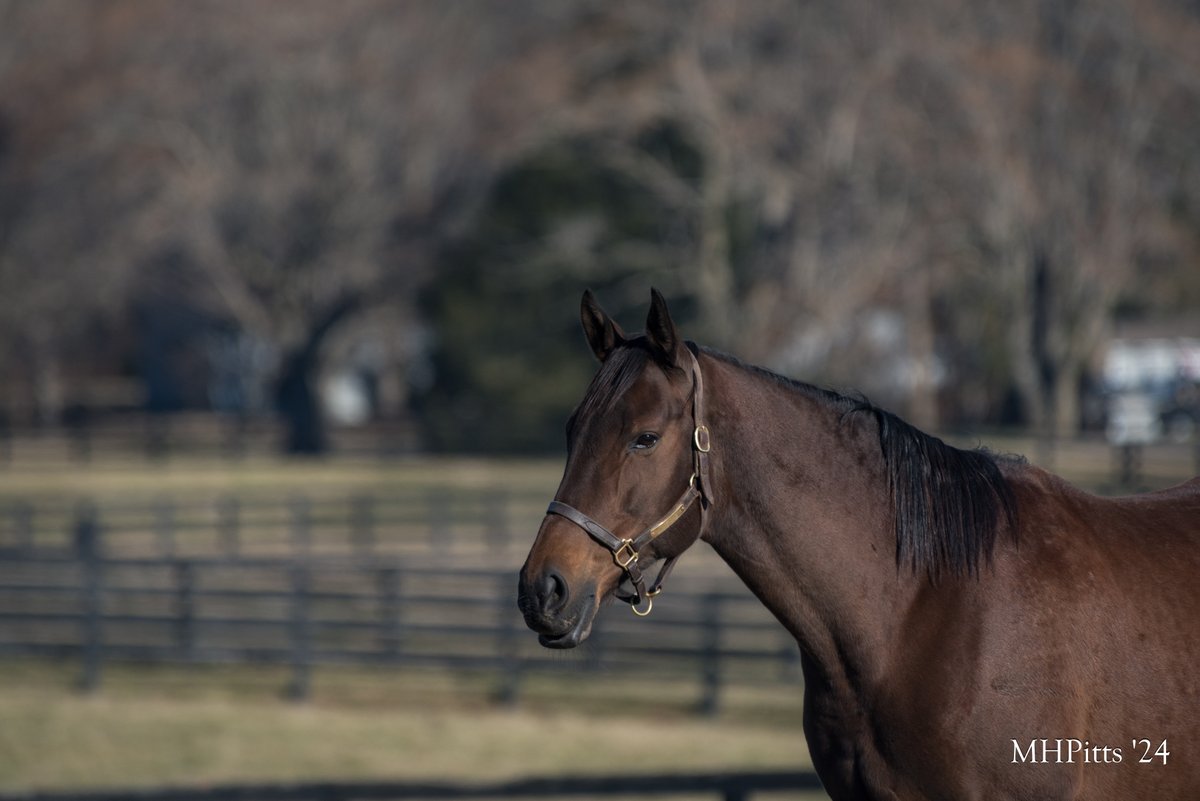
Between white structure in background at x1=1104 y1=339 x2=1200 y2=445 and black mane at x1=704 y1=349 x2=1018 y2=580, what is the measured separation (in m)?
16.4

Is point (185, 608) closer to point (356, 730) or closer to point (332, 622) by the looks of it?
point (332, 622)

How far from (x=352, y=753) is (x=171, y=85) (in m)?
32.7

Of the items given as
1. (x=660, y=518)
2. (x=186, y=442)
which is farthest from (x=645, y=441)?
(x=186, y=442)

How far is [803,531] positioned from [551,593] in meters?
0.68

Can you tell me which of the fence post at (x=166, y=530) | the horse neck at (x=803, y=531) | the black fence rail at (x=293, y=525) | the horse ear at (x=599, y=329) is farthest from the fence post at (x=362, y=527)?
the horse neck at (x=803, y=531)

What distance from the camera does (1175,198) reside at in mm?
38125

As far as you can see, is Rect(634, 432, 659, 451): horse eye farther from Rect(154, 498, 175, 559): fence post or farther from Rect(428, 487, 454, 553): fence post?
Rect(428, 487, 454, 553): fence post

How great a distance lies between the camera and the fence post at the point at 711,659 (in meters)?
13.8

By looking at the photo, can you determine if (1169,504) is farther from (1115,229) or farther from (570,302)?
(570,302)

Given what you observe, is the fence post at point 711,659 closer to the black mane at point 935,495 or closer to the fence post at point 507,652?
the fence post at point 507,652

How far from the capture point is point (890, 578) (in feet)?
12.2

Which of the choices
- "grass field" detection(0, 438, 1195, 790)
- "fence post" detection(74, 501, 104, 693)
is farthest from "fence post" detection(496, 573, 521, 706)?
"fence post" detection(74, 501, 104, 693)

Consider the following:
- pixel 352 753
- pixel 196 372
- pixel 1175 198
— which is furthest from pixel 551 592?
pixel 196 372

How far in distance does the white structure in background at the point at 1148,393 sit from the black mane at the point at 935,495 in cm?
1636
